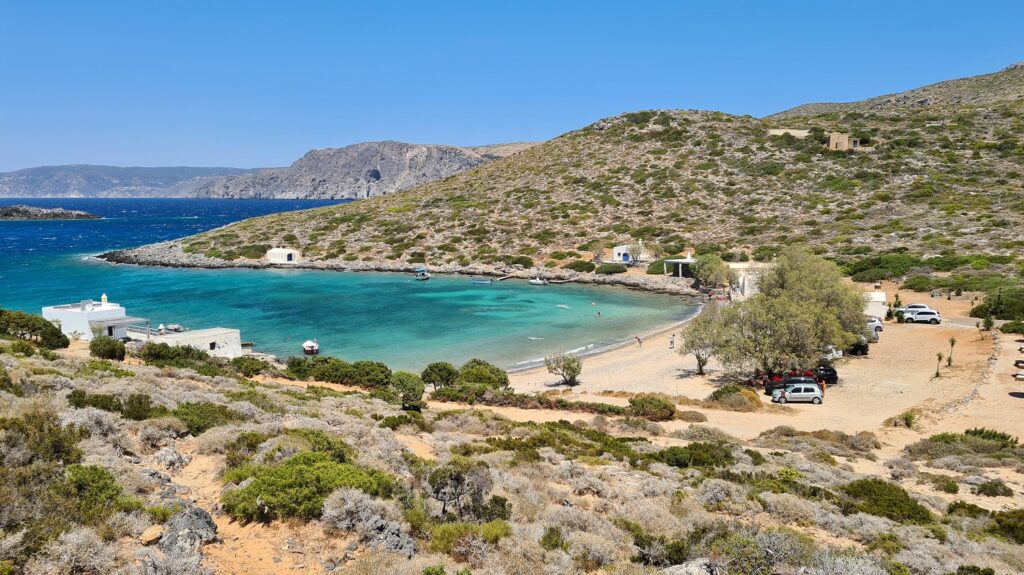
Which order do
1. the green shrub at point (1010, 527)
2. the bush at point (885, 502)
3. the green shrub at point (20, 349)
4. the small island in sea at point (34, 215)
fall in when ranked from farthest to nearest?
the small island in sea at point (34, 215)
the green shrub at point (20, 349)
the bush at point (885, 502)
the green shrub at point (1010, 527)

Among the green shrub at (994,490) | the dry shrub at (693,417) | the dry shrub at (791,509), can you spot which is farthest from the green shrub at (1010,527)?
the dry shrub at (693,417)

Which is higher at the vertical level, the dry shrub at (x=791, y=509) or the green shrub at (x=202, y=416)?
the green shrub at (x=202, y=416)

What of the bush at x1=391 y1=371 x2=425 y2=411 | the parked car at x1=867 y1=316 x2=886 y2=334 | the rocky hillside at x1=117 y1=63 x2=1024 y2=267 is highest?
the rocky hillside at x1=117 y1=63 x2=1024 y2=267

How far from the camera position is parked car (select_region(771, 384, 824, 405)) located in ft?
82.5

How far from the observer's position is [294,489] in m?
8.71

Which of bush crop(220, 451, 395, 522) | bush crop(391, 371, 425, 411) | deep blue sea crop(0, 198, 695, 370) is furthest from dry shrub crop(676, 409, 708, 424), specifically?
bush crop(220, 451, 395, 522)

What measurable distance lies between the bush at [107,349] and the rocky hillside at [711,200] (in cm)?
5208

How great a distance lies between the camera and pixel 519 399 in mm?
23859

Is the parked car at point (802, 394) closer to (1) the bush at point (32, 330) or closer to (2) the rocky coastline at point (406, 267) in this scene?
(2) the rocky coastline at point (406, 267)

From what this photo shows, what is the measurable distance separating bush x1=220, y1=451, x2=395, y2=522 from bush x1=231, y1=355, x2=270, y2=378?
1771 centimetres

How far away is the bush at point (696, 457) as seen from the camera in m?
14.7

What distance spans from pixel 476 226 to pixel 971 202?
6460 cm

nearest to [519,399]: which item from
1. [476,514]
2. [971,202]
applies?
[476,514]

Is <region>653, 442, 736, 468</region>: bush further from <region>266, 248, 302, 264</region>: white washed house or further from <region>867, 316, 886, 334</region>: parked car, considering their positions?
<region>266, 248, 302, 264</region>: white washed house
